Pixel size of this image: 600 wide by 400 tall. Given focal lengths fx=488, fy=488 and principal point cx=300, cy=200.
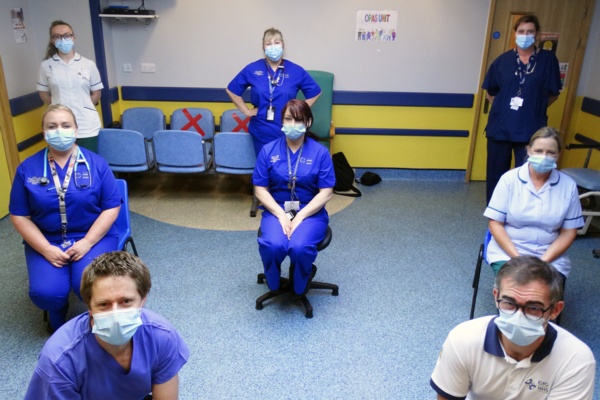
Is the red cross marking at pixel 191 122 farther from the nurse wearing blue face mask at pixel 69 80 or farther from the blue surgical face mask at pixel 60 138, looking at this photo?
the blue surgical face mask at pixel 60 138

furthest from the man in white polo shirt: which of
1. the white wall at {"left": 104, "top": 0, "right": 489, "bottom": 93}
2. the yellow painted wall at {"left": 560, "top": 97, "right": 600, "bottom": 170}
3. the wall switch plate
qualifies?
the wall switch plate

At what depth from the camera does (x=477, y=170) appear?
5328 millimetres

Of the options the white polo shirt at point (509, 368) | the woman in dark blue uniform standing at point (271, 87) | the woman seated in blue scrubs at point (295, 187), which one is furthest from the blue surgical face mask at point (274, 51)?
the white polo shirt at point (509, 368)

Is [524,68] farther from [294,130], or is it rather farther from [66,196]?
[66,196]

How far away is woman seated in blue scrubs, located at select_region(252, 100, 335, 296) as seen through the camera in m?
2.71

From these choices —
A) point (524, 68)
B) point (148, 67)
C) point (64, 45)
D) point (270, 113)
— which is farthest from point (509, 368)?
point (148, 67)

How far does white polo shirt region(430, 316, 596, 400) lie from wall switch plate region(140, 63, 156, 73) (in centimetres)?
446

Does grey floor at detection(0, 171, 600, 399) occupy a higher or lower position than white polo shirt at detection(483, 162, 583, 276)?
lower

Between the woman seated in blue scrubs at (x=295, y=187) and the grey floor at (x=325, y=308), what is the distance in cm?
34

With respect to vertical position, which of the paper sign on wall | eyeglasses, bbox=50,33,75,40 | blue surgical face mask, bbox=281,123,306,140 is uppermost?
the paper sign on wall

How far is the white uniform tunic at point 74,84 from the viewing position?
3693mm

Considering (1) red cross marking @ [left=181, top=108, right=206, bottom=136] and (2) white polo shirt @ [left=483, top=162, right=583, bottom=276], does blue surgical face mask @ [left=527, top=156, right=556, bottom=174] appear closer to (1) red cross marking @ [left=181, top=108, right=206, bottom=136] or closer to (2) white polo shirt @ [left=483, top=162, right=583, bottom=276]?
(2) white polo shirt @ [left=483, top=162, right=583, bottom=276]

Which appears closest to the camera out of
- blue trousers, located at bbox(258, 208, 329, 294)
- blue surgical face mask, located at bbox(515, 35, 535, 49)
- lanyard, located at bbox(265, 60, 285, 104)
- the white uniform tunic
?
blue trousers, located at bbox(258, 208, 329, 294)

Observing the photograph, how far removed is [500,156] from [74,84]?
331 cm
